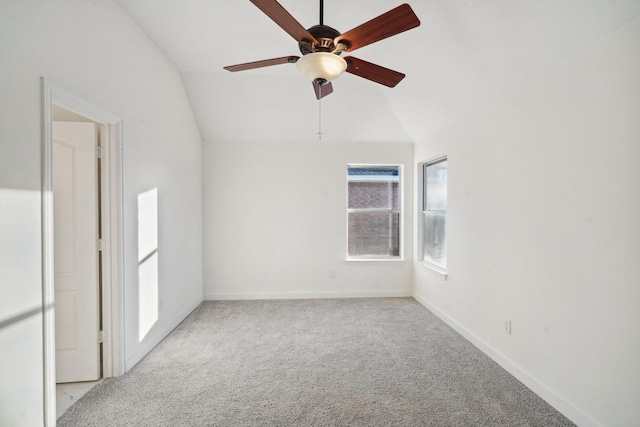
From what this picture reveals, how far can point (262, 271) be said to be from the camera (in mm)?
4242

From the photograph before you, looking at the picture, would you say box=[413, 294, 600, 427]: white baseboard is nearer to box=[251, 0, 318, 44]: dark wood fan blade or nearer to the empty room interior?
the empty room interior

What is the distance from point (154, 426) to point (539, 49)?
3.42 m

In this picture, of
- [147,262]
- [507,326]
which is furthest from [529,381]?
[147,262]

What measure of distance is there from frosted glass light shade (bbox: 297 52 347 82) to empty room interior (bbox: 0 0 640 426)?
27 millimetres

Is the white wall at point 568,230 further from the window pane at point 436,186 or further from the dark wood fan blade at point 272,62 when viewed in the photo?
the dark wood fan blade at point 272,62

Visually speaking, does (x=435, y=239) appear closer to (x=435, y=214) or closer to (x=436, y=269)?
(x=435, y=214)

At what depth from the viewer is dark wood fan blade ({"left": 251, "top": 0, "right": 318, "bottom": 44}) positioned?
122 centimetres

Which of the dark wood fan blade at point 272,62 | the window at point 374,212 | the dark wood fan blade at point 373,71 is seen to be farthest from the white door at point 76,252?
the window at point 374,212

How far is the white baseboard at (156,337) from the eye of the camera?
239 cm

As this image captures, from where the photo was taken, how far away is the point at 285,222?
4246mm

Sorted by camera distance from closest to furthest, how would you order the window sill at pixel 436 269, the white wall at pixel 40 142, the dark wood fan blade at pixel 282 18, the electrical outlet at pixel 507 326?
the dark wood fan blade at pixel 282 18 → the white wall at pixel 40 142 → the electrical outlet at pixel 507 326 → the window sill at pixel 436 269

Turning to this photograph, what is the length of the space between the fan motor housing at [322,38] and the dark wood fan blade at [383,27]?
0.03m

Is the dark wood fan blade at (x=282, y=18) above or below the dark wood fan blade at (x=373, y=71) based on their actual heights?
above

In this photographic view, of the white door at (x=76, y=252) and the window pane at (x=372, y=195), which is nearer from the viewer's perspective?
the white door at (x=76, y=252)
